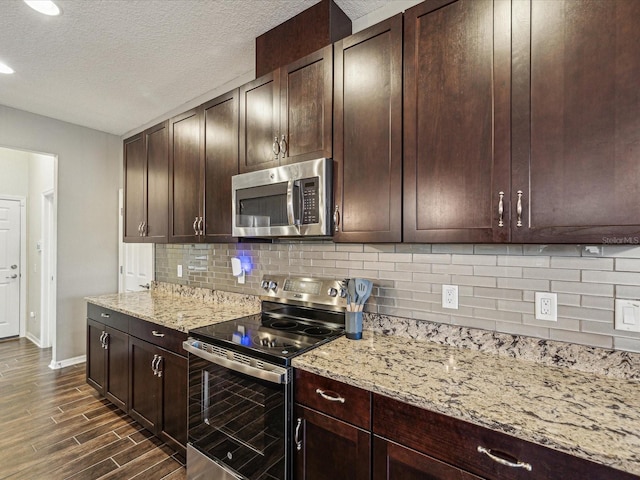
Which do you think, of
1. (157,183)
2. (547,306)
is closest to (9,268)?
(157,183)

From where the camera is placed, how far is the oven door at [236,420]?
1.49m

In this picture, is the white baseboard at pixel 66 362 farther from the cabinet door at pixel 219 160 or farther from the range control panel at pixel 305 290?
the range control panel at pixel 305 290

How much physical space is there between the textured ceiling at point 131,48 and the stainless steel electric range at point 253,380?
5.47ft

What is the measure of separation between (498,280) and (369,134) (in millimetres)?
935

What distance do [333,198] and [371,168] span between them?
10.3 inches

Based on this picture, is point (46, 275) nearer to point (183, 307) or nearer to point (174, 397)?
point (183, 307)

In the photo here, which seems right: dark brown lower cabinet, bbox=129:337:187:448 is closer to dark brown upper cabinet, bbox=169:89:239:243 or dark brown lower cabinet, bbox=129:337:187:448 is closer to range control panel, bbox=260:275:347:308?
range control panel, bbox=260:275:347:308

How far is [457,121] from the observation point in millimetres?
1346

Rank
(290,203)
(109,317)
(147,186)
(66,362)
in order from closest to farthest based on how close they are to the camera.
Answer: (290,203)
(109,317)
(147,186)
(66,362)

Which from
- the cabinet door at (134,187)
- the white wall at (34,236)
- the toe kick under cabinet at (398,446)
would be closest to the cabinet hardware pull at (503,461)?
the toe kick under cabinet at (398,446)

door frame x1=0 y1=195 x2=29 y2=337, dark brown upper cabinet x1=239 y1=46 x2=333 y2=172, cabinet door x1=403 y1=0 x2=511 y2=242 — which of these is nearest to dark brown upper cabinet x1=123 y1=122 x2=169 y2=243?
dark brown upper cabinet x1=239 y1=46 x2=333 y2=172

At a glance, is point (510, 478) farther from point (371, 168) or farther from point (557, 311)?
point (371, 168)

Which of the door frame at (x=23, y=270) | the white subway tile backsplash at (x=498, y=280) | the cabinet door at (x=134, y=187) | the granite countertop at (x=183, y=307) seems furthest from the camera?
the door frame at (x=23, y=270)

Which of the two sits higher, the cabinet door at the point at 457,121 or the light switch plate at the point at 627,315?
the cabinet door at the point at 457,121
